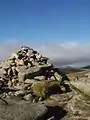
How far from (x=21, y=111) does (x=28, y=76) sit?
21.5 metres

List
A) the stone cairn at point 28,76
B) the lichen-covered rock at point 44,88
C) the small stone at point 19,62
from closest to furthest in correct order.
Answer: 1. the lichen-covered rock at point 44,88
2. the stone cairn at point 28,76
3. the small stone at point 19,62

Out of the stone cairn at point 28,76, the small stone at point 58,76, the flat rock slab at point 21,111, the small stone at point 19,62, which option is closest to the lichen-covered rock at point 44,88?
the stone cairn at point 28,76

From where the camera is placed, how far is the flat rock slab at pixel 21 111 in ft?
122

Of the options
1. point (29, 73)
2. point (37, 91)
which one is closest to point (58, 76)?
point (29, 73)

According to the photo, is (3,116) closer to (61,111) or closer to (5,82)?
(61,111)

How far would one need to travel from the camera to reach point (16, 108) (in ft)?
129

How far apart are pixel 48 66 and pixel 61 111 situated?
65.4 ft

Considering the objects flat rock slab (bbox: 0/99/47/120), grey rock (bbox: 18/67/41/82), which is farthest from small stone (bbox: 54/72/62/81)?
flat rock slab (bbox: 0/99/47/120)

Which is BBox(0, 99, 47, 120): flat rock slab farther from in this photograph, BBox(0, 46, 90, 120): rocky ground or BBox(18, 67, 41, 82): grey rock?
BBox(18, 67, 41, 82): grey rock

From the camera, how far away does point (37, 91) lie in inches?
2061

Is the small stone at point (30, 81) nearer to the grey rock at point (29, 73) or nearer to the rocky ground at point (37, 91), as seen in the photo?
the rocky ground at point (37, 91)

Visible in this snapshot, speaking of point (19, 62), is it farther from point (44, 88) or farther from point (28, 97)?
point (28, 97)

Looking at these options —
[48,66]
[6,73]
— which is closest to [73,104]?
[48,66]

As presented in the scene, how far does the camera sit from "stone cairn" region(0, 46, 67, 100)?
52.1 metres
